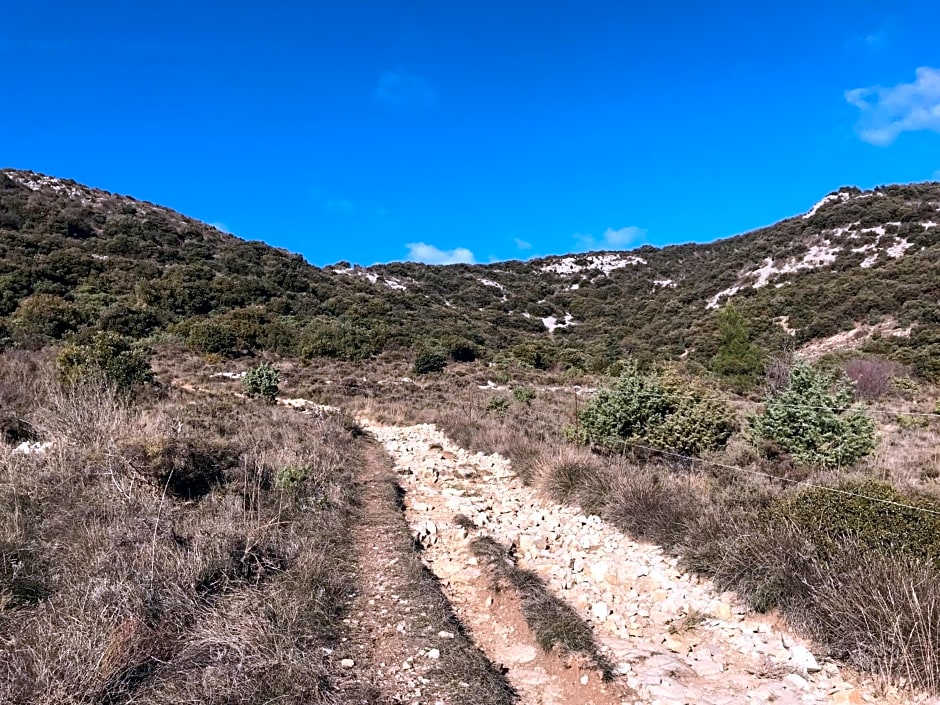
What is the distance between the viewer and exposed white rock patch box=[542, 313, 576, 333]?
5595cm

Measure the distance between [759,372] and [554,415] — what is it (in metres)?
12.7

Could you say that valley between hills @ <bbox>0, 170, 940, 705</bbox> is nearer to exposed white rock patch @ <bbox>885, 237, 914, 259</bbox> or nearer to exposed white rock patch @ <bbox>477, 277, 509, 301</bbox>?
exposed white rock patch @ <bbox>885, 237, 914, 259</bbox>

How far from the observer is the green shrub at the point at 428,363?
2954 centimetres

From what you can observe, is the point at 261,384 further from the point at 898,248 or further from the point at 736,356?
the point at 898,248

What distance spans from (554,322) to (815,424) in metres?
48.1

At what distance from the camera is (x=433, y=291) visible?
61.4m

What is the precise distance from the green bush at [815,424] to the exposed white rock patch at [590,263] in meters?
66.6

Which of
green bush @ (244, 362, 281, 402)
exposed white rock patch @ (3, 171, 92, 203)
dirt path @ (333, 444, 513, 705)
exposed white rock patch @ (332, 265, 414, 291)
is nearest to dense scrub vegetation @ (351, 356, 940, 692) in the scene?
dirt path @ (333, 444, 513, 705)

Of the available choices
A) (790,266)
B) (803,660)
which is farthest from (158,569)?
(790,266)

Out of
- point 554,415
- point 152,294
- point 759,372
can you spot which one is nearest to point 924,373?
point 759,372

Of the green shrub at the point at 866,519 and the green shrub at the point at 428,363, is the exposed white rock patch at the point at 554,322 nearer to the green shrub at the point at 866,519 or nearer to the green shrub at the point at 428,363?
the green shrub at the point at 428,363

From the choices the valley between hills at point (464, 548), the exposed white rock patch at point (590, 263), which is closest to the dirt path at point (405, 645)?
the valley between hills at point (464, 548)

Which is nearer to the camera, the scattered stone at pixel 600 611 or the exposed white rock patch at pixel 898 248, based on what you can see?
the scattered stone at pixel 600 611

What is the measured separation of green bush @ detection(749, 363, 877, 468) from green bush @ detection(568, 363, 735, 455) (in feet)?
2.66
